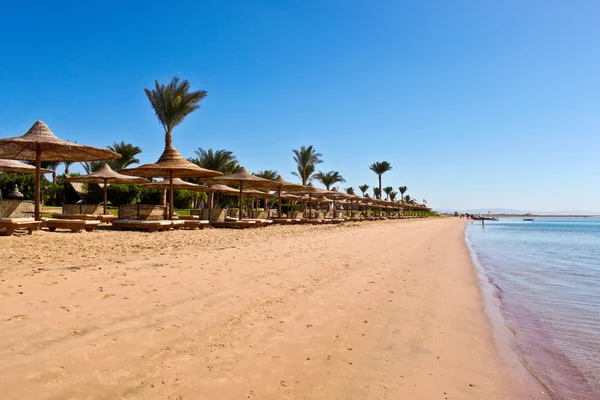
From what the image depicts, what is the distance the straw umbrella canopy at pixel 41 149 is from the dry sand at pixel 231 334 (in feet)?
16.2

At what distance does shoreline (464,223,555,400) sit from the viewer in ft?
9.27

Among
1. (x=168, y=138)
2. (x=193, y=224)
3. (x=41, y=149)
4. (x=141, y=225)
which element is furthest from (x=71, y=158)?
(x=168, y=138)

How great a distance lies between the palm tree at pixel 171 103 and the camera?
23.0 m

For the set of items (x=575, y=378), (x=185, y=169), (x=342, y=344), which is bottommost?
(x=575, y=378)

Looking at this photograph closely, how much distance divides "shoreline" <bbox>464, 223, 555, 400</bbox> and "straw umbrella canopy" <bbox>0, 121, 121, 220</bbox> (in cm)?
1061

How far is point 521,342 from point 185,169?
11.9 m

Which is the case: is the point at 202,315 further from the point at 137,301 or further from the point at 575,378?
the point at 575,378

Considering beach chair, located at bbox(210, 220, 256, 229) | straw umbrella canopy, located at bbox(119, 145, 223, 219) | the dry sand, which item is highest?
straw umbrella canopy, located at bbox(119, 145, 223, 219)

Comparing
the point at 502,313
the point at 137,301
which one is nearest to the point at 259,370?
the point at 137,301

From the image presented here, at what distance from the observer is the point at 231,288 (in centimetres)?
491

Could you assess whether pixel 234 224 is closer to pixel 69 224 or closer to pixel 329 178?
pixel 69 224

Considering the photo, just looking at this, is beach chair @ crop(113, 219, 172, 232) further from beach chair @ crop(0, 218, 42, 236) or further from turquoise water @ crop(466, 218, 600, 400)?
turquoise water @ crop(466, 218, 600, 400)

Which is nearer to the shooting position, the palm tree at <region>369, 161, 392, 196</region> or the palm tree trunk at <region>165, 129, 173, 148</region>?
the palm tree trunk at <region>165, 129, 173, 148</region>

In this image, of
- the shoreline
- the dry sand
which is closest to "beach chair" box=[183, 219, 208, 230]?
the dry sand
